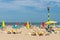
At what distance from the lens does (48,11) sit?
21.0 m

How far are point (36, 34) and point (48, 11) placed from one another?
574 centimetres

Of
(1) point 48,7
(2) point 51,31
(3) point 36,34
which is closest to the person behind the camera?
(3) point 36,34

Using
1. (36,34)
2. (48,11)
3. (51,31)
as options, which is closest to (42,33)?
(36,34)

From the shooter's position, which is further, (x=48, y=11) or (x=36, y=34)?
(x=48, y=11)

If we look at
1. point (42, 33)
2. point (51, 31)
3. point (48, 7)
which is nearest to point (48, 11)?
point (48, 7)

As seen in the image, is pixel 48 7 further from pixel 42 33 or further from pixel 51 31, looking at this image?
pixel 42 33

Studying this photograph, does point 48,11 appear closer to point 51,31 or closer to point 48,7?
point 48,7

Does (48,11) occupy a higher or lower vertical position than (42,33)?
higher

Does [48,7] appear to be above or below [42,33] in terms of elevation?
above

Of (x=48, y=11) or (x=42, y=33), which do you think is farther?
(x=48, y=11)

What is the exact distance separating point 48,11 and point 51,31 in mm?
3106

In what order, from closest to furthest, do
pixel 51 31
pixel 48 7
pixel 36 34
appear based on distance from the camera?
pixel 36 34 < pixel 51 31 < pixel 48 7

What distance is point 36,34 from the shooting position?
15.9 meters

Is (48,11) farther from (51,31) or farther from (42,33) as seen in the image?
(42,33)
